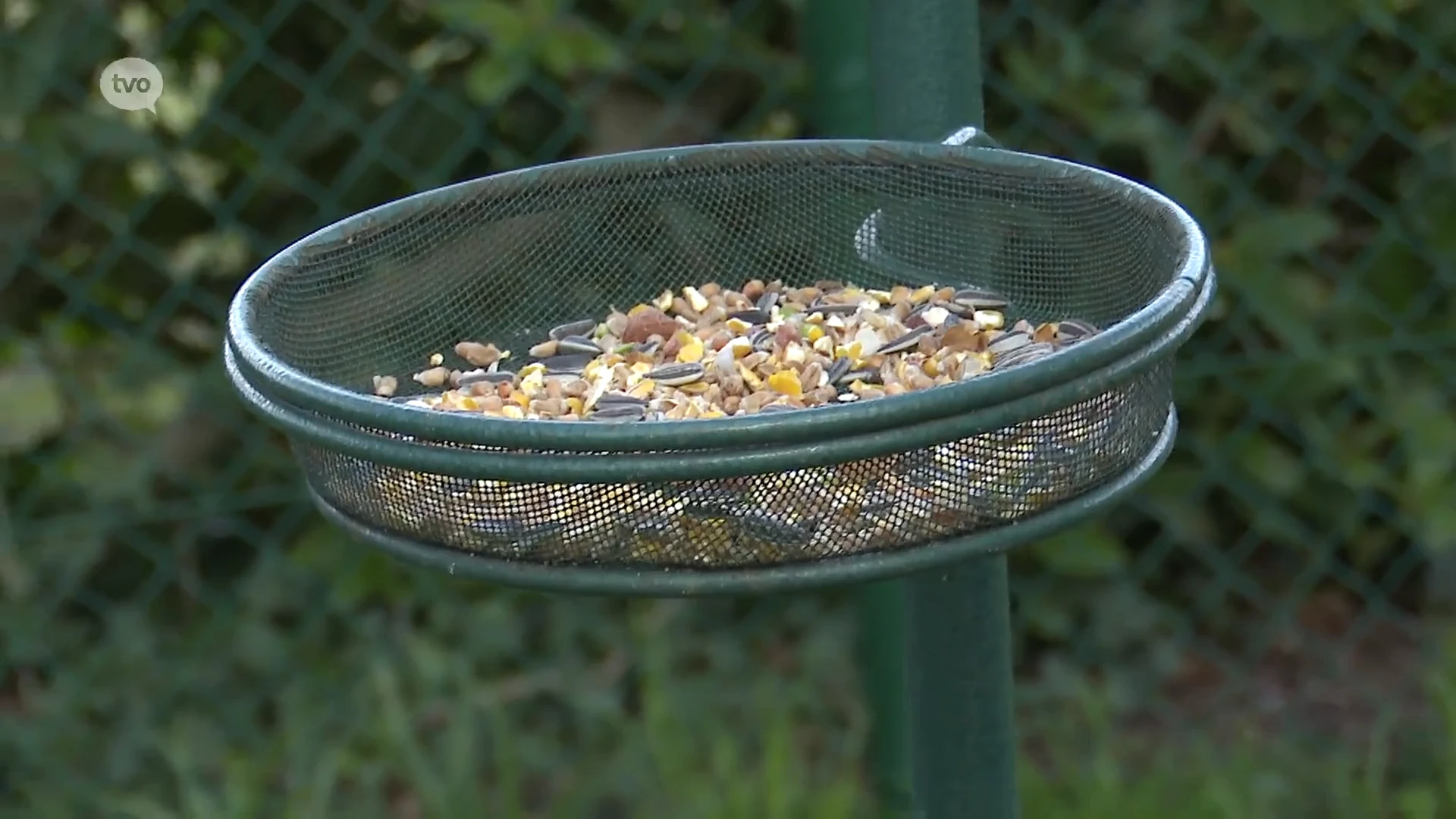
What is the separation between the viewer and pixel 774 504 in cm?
88

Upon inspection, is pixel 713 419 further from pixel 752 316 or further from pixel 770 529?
pixel 752 316

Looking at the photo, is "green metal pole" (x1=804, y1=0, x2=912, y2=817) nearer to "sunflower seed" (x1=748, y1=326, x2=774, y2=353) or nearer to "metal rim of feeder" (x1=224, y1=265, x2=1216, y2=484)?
"sunflower seed" (x1=748, y1=326, x2=774, y2=353)

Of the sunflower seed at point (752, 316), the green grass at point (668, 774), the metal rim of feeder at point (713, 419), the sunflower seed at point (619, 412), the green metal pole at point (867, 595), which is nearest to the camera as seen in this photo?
the metal rim of feeder at point (713, 419)

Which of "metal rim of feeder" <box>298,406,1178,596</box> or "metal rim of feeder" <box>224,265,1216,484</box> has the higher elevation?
"metal rim of feeder" <box>224,265,1216,484</box>

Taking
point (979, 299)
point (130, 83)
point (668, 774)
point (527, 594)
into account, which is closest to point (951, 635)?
point (979, 299)

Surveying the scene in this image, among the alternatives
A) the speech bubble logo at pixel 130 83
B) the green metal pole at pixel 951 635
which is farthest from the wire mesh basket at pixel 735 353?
the speech bubble logo at pixel 130 83

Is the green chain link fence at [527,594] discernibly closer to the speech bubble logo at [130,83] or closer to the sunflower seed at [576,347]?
the speech bubble logo at [130,83]

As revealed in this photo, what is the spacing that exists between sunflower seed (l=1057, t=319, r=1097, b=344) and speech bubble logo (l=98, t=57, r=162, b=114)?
1.17 metres

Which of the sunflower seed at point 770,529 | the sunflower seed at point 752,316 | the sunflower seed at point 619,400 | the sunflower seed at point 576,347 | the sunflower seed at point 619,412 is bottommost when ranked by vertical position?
the sunflower seed at point 576,347

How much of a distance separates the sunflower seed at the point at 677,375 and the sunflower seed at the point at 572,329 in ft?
0.51

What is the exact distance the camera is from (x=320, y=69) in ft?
6.46

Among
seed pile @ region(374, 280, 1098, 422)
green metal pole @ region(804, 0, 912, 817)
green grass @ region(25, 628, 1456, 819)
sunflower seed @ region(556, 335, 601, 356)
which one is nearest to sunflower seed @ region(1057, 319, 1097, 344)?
seed pile @ region(374, 280, 1098, 422)

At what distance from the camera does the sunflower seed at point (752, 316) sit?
1275 millimetres

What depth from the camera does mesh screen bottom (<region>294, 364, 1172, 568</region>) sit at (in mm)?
875
